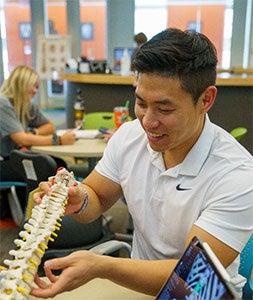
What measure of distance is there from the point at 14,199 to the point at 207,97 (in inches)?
98.2

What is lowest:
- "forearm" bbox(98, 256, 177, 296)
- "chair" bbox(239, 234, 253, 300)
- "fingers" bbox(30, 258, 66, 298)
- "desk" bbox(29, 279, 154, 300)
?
"chair" bbox(239, 234, 253, 300)

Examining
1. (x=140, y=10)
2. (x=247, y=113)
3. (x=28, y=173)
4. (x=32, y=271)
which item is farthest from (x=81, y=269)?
(x=140, y=10)

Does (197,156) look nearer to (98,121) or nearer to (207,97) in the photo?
(207,97)

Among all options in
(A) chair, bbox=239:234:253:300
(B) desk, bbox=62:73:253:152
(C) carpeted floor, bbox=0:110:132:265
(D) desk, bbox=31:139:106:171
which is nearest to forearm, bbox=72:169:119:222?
(A) chair, bbox=239:234:253:300

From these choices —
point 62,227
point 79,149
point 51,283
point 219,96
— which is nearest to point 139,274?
point 51,283

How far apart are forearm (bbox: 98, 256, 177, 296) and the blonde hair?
227 cm

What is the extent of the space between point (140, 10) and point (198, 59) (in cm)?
780

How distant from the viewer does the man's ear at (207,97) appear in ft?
3.32

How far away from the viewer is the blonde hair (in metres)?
2.97

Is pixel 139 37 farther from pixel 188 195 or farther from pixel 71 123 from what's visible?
pixel 188 195

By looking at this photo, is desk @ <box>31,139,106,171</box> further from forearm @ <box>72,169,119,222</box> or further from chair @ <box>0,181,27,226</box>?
forearm @ <box>72,169,119,222</box>

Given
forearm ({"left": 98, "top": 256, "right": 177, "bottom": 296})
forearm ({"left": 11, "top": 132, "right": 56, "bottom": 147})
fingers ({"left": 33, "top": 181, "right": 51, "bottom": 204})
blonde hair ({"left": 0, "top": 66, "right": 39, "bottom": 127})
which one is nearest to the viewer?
forearm ({"left": 98, "top": 256, "right": 177, "bottom": 296})

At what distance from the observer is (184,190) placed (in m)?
1.08

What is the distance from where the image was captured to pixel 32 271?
0.74 metres
